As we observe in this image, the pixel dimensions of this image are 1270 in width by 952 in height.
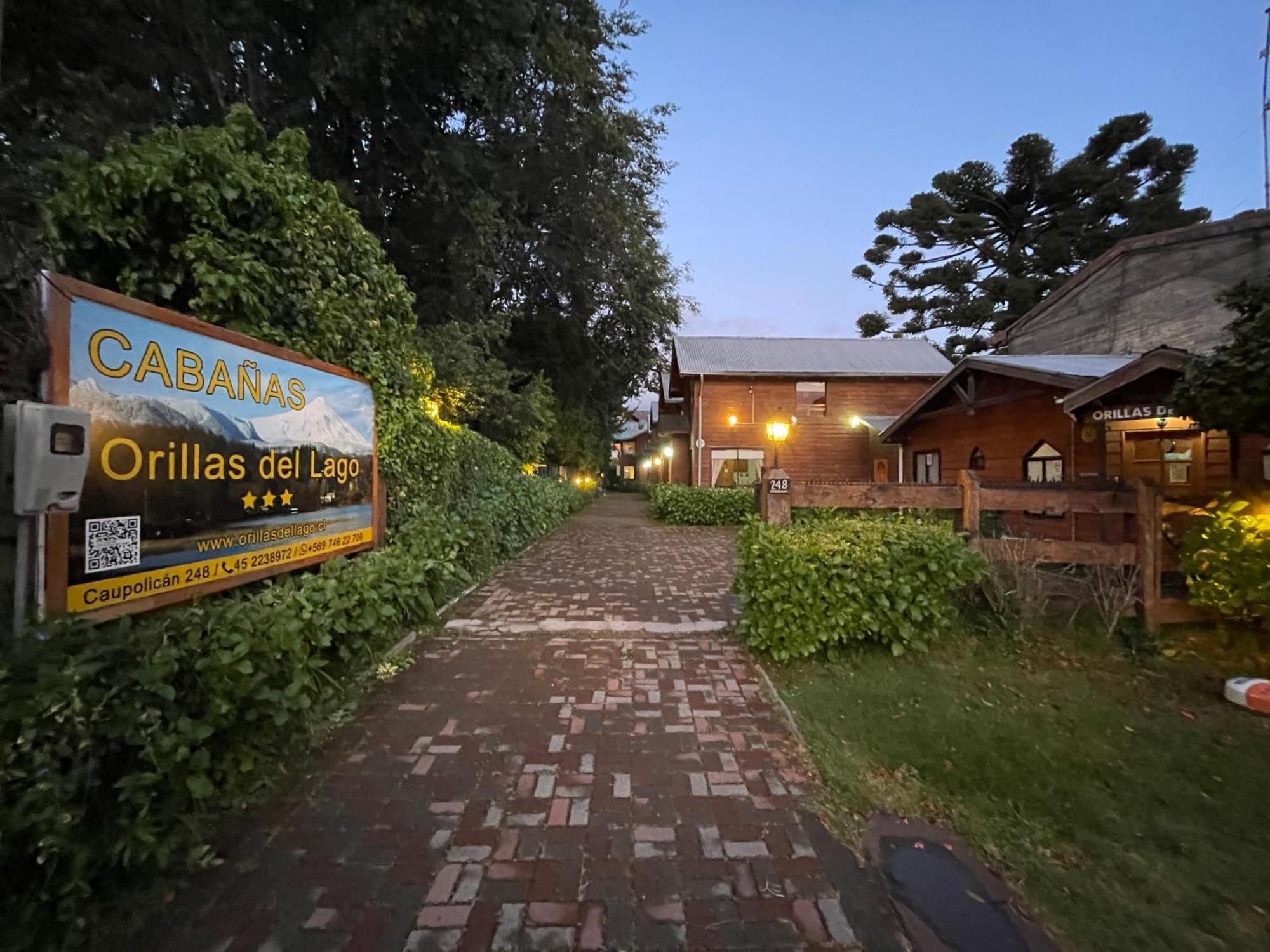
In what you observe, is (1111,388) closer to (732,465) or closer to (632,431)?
(732,465)

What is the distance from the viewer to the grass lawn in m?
2.33

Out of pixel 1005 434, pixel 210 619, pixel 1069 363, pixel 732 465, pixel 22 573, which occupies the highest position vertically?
pixel 1069 363

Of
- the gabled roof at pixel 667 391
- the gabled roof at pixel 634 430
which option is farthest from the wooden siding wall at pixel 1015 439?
the gabled roof at pixel 634 430

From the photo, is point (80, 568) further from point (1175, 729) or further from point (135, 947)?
point (1175, 729)

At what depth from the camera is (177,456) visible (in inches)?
118

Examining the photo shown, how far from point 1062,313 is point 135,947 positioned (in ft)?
64.6

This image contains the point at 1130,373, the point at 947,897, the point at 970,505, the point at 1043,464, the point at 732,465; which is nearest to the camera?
the point at 947,897

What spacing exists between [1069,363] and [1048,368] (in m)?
1.17

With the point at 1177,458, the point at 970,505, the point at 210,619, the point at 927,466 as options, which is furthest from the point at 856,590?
the point at 927,466

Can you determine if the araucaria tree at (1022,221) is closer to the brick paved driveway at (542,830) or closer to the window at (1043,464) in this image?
the window at (1043,464)

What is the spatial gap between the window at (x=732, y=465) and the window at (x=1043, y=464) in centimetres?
1071

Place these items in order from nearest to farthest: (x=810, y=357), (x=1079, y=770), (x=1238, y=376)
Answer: (x=1079, y=770) → (x=1238, y=376) → (x=810, y=357)

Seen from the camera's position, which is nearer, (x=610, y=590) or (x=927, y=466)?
(x=610, y=590)

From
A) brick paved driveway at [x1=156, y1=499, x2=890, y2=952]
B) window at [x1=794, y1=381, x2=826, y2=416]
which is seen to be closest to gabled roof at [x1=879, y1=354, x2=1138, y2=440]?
Result: brick paved driveway at [x1=156, y1=499, x2=890, y2=952]
